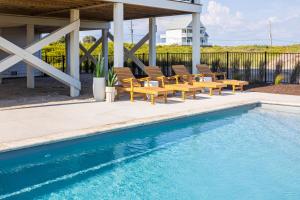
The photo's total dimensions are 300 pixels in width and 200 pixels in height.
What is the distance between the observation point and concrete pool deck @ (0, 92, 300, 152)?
7693mm

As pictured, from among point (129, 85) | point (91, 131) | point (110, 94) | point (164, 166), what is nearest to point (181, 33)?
point (129, 85)

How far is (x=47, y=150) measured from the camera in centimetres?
724

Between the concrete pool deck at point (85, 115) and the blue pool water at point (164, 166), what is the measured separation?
0.23 metres

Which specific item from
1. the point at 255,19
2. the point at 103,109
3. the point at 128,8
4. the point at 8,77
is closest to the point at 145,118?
the point at 103,109

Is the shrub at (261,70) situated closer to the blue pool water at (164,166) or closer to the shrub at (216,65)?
the shrub at (216,65)

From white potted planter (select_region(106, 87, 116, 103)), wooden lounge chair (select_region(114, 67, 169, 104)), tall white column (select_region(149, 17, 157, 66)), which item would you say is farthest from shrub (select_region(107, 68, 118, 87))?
tall white column (select_region(149, 17, 157, 66))

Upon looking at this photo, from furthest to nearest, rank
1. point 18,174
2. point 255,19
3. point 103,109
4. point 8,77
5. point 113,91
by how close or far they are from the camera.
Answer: point 255,19, point 8,77, point 113,91, point 103,109, point 18,174

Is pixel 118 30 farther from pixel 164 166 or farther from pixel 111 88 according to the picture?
pixel 164 166

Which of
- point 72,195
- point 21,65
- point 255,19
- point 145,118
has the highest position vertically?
Result: point 255,19

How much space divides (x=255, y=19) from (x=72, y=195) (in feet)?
178

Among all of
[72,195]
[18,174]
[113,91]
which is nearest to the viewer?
[72,195]

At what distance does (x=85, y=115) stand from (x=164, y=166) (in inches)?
148

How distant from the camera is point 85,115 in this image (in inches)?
395

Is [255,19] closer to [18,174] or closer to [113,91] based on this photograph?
[113,91]
